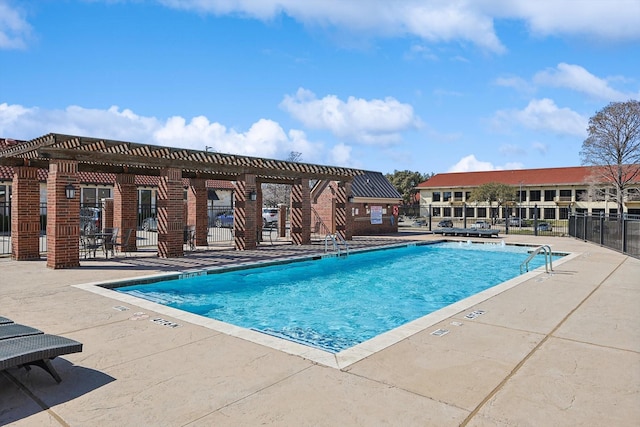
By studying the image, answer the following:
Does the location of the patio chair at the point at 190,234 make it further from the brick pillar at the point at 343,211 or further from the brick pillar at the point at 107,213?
the brick pillar at the point at 343,211

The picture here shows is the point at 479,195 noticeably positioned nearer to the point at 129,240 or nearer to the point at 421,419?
the point at 129,240

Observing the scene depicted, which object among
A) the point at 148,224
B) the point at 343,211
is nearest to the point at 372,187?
the point at 343,211

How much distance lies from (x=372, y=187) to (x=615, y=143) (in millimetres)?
28919

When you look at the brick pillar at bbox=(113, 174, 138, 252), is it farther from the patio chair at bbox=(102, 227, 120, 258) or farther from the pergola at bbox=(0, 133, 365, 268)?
the patio chair at bbox=(102, 227, 120, 258)

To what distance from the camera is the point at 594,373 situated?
4270 mm

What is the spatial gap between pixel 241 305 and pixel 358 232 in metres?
17.2

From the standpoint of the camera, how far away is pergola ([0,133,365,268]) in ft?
35.8

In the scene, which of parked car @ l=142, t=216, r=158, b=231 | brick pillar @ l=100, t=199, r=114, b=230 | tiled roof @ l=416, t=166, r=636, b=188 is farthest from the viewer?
tiled roof @ l=416, t=166, r=636, b=188

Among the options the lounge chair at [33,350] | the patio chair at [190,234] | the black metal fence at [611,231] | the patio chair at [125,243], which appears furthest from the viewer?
the patio chair at [190,234]

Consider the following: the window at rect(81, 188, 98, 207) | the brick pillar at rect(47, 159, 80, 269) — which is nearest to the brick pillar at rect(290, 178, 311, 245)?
the brick pillar at rect(47, 159, 80, 269)

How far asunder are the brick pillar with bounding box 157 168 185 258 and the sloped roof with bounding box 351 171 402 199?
13.8 metres

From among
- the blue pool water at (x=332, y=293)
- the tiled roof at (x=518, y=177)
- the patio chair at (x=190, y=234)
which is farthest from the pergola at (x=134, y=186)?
the tiled roof at (x=518, y=177)

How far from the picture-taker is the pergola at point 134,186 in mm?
10898

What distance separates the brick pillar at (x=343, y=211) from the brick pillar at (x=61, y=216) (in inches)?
478
